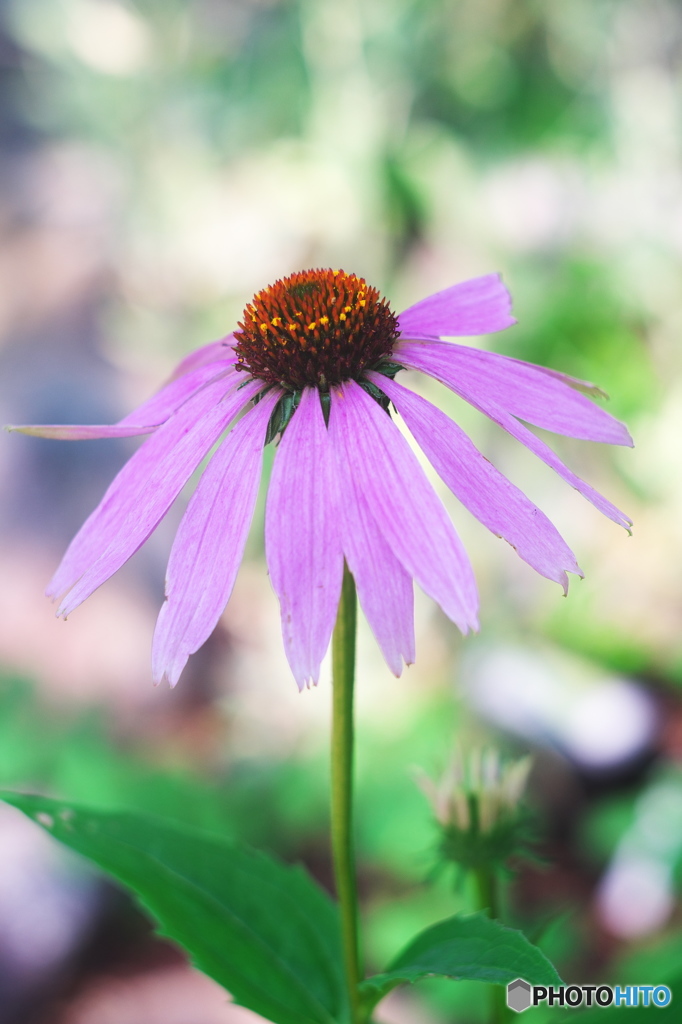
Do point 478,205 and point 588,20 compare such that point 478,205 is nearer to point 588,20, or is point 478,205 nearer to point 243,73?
point 588,20

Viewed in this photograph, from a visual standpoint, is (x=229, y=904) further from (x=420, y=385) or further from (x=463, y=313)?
(x=420, y=385)

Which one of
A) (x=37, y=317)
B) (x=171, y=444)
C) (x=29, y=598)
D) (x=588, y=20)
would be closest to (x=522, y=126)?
(x=588, y=20)

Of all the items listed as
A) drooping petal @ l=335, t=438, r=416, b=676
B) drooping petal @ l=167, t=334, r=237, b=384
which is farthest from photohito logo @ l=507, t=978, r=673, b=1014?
drooping petal @ l=167, t=334, r=237, b=384

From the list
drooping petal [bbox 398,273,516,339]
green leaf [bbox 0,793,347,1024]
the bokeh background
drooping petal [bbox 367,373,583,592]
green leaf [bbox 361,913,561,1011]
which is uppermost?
the bokeh background

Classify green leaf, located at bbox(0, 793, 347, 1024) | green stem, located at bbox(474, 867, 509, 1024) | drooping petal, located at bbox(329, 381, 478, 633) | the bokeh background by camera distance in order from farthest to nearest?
the bokeh background < green stem, located at bbox(474, 867, 509, 1024) < green leaf, located at bbox(0, 793, 347, 1024) < drooping petal, located at bbox(329, 381, 478, 633)

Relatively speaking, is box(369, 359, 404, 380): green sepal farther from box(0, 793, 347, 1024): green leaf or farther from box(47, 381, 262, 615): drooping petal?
box(0, 793, 347, 1024): green leaf

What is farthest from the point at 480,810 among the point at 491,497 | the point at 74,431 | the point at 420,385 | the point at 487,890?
the point at 420,385
